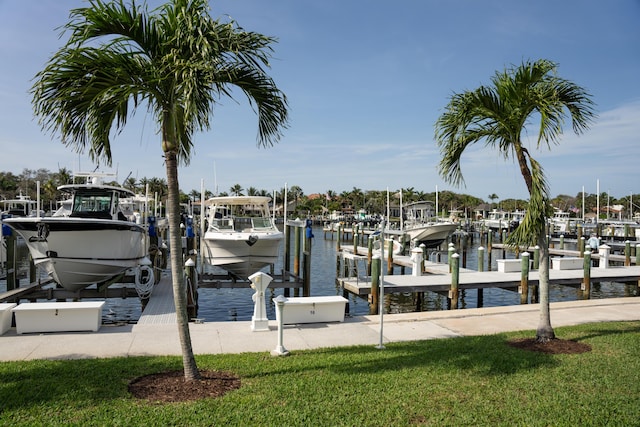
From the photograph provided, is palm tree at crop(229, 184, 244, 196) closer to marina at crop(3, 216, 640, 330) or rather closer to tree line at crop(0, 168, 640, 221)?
tree line at crop(0, 168, 640, 221)

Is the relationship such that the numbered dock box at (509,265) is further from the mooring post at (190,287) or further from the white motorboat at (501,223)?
the white motorboat at (501,223)

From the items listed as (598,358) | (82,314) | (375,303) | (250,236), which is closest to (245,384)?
(82,314)

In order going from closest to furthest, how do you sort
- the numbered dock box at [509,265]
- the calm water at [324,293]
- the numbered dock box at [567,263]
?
the calm water at [324,293] → the numbered dock box at [509,265] → the numbered dock box at [567,263]

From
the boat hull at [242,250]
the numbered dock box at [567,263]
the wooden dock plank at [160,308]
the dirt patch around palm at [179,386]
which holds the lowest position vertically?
the wooden dock plank at [160,308]

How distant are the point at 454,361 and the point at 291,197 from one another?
13073 cm

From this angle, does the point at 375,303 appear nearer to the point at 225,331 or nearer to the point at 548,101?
the point at 225,331

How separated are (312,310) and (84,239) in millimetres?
8325

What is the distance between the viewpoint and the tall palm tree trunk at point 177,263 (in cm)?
673

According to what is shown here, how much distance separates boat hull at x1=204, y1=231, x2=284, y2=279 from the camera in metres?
19.3

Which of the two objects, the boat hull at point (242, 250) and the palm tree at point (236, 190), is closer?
the boat hull at point (242, 250)

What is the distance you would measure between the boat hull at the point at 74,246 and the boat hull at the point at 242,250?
4.11m

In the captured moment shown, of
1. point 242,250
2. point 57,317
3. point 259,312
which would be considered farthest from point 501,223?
point 57,317

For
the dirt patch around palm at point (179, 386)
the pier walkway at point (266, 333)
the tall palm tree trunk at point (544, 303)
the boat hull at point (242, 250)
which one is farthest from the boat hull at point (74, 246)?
the tall palm tree trunk at point (544, 303)

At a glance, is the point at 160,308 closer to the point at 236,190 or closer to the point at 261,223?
the point at 261,223
